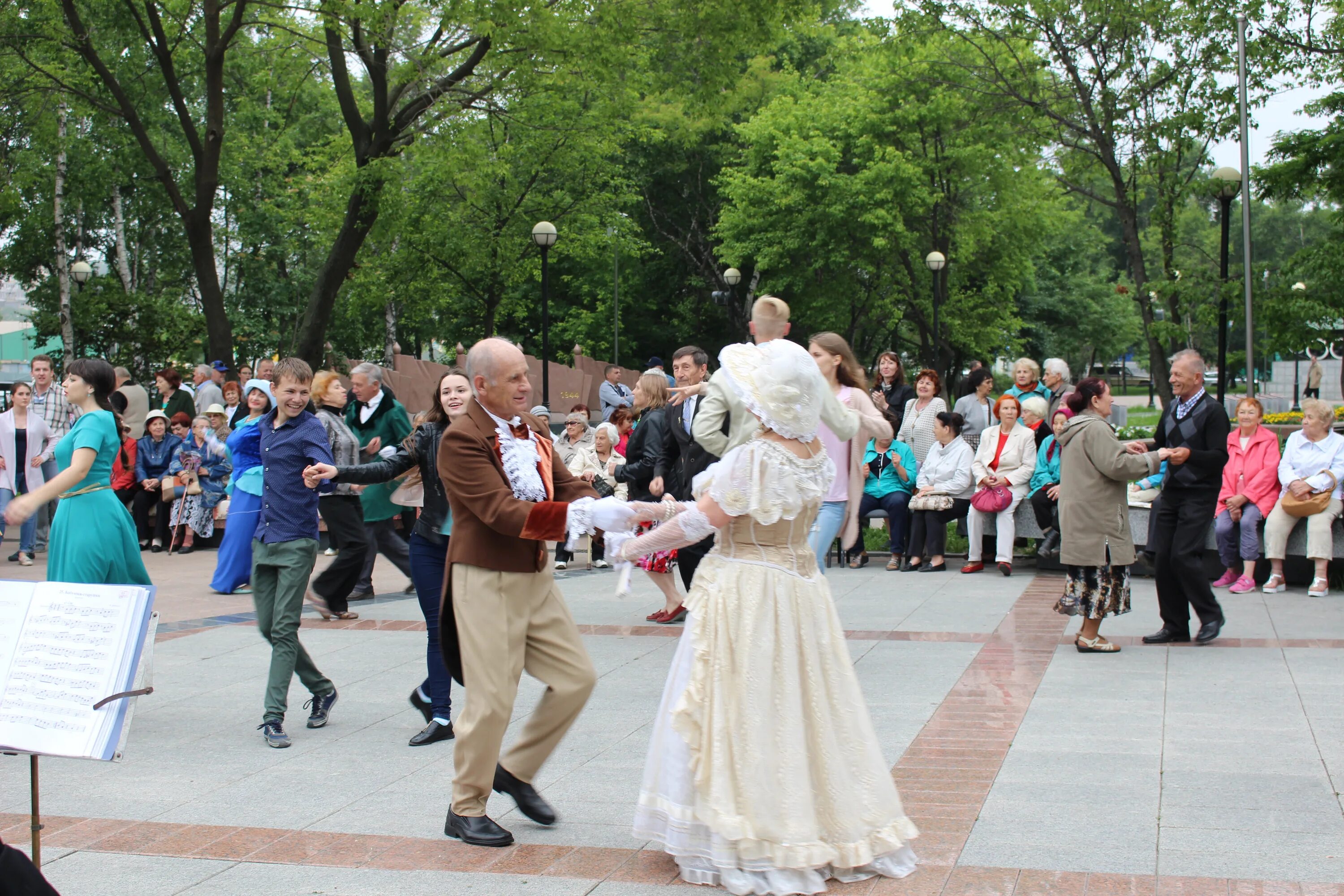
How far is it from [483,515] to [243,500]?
6706 millimetres

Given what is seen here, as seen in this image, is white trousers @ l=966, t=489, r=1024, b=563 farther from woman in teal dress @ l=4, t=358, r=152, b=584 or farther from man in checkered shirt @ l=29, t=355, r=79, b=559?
man in checkered shirt @ l=29, t=355, r=79, b=559

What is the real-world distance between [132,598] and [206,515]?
475 inches

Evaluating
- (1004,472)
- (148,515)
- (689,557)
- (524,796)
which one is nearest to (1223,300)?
(1004,472)

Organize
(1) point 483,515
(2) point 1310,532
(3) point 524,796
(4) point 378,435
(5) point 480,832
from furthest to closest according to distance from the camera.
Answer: (2) point 1310,532
(4) point 378,435
(3) point 524,796
(5) point 480,832
(1) point 483,515

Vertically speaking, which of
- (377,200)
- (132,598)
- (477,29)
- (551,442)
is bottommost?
(132,598)

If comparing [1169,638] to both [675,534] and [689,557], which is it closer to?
[689,557]

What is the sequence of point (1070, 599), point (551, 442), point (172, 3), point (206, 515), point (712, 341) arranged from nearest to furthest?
1. point (551, 442)
2. point (1070, 599)
3. point (206, 515)
4. point (172, 3)
5. point (712, 341)

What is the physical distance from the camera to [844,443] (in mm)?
7527

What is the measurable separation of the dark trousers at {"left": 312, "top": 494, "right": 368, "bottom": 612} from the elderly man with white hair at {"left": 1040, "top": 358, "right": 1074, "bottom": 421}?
6799mm

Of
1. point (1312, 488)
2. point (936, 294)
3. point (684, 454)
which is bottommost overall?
point (1312, 488)

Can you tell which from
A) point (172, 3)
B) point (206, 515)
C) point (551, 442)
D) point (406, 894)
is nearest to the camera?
point (406, 894)

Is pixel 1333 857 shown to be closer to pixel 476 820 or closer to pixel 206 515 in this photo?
pixel 476 820

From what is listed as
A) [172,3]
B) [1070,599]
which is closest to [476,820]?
[1070,599]

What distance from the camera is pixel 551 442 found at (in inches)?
199
